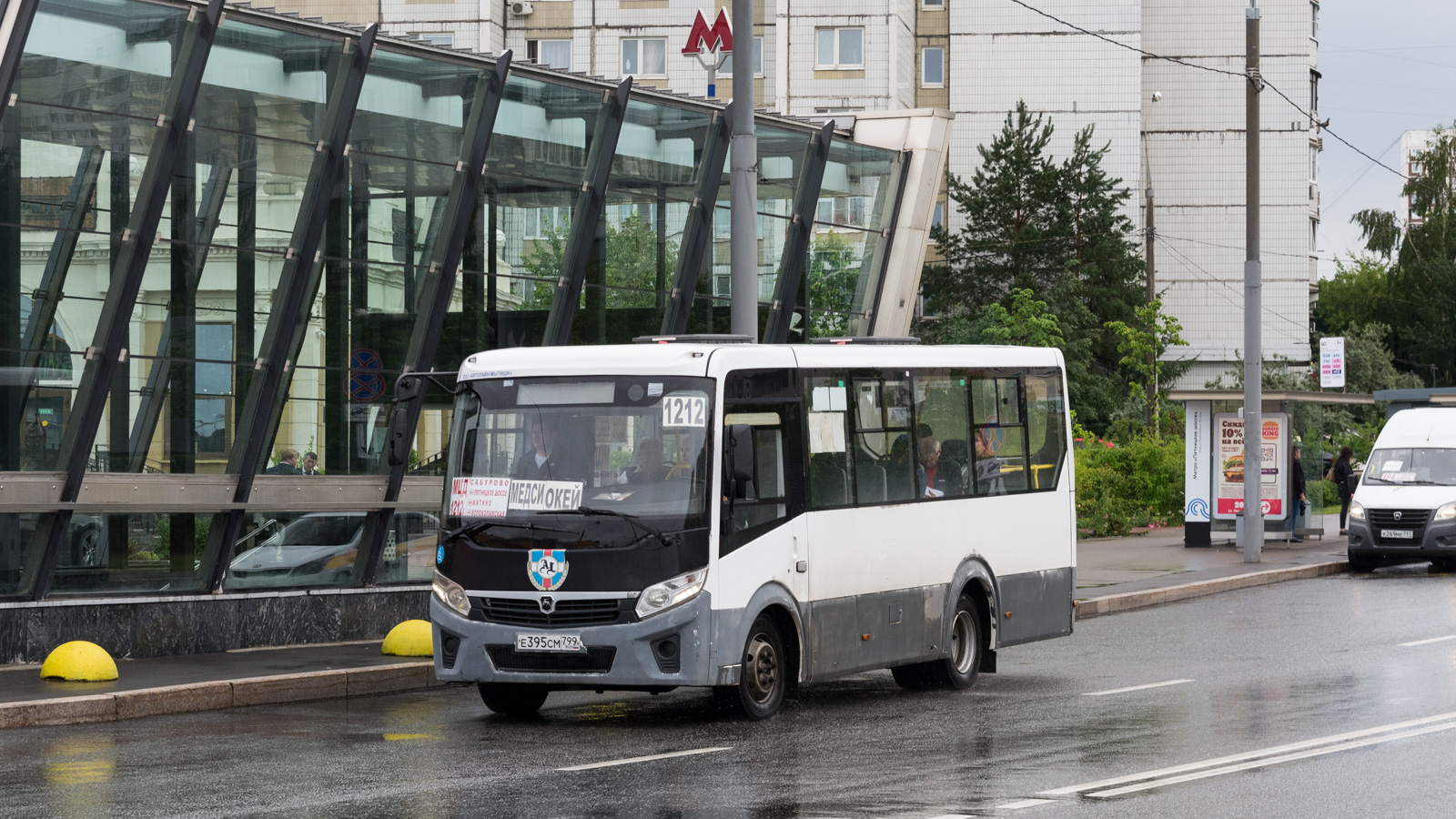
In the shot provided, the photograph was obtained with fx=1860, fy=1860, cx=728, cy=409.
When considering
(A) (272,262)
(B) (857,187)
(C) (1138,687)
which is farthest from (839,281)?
(C) (1138,687)

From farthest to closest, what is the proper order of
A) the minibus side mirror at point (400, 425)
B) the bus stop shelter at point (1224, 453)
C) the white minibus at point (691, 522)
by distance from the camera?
the bus stop shelter at point (1224, 453), the minibus side mirror at point (400, 425), the white minibus at point (691, 522)

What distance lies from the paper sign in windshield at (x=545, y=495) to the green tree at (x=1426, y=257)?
7315 cm

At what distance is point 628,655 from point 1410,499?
18.3 meters

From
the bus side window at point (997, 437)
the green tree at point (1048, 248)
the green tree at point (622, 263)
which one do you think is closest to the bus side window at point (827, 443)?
the bus side window at point (997, 437)

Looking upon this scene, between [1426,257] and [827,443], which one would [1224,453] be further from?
[1426,257]

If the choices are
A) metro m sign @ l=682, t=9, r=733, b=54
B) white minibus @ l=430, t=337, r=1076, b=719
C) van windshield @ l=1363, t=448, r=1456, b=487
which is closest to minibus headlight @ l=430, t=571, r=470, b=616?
white minibus @ l=430, t=337, r=1076, b=719

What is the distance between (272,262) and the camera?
17.5 metres

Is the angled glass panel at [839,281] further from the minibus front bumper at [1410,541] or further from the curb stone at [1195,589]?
the minibus front bumper at [1410,541]

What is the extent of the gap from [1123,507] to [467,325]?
60.7 feet

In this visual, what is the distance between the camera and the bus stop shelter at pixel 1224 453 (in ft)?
97.5

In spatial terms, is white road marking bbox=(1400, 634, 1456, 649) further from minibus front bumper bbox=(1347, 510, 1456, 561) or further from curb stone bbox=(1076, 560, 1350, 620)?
minibus front bumper bbox=(1347, 510, 1456, 561)

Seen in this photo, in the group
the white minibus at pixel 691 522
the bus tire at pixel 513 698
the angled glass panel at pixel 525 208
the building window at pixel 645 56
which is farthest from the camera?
the building window at pixel 645 56

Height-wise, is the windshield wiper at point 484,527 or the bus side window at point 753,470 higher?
the bus side window at point 753,470

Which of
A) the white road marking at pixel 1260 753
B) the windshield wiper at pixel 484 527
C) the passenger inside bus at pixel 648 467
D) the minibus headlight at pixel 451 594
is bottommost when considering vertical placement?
the white road marking at pixel 1260 753
